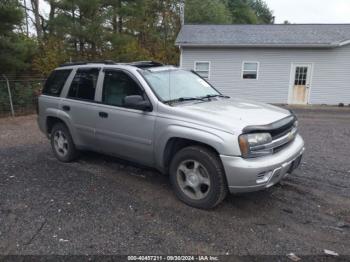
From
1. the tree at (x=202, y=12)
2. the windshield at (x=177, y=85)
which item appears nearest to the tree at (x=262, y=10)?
the tree at (x=202, y=12)

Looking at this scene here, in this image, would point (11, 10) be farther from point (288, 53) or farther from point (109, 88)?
point (288, 53)

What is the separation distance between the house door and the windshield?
13361 millimetres

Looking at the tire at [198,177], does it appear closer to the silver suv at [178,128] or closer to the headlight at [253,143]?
the silver suv at [178,128]

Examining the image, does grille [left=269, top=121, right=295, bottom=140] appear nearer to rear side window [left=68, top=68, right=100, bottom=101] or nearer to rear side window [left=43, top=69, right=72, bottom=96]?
rear side window [left=68, top=68, right=100, bottom=101]

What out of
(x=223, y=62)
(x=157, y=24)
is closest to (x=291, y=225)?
(x=223, y=62)

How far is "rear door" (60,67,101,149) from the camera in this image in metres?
5.05

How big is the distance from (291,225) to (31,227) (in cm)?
297

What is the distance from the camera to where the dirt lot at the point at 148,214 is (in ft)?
10.5

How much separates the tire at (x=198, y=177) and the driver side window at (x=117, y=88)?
46.3 inches

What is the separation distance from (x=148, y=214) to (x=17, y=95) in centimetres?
1084

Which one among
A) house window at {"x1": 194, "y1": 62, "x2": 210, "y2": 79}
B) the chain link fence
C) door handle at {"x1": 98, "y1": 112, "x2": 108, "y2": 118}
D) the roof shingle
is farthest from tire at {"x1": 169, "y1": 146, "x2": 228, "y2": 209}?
house window at {"x1": 194, "y1": 62, "x2": 210, "y2": 79}

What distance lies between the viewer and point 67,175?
5152 millimetres

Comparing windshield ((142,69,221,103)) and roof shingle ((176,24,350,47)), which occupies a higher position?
roof shingle ((176,24,350,47))

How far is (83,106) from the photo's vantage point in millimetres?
5137
